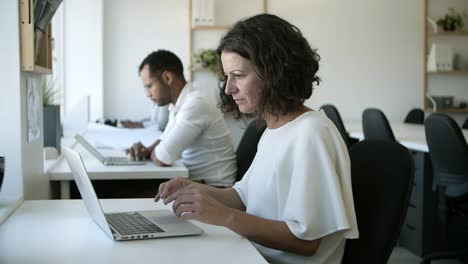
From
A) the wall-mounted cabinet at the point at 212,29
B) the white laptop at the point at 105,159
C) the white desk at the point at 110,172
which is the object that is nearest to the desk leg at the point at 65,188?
the white desk at the point at 110,172

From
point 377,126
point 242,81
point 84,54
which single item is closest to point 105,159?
point 242,81

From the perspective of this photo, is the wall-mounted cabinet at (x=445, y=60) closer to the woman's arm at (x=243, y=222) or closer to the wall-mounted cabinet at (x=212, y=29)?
the wall-mounted cabinet at (x=212, y=29)

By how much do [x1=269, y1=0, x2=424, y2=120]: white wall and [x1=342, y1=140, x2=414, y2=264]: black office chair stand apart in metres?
4.86

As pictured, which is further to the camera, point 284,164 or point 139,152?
point 139,152

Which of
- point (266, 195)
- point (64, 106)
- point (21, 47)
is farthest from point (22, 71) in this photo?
point (64, 106)

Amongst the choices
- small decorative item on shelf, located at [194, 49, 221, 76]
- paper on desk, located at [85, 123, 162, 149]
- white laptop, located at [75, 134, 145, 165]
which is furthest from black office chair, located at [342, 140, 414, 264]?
small decorative item on shelf, located at [194, 49, 221, 76]

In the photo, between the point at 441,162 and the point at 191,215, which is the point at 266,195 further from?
the point at 441,162

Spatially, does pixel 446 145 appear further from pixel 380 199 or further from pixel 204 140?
pixel 380 199

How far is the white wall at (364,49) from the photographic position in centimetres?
615

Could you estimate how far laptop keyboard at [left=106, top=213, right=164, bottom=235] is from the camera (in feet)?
4.37

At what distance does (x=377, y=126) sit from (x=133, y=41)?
3.30 meters

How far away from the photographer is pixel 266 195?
138cm

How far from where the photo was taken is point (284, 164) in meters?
1.30

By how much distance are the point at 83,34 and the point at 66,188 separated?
3.82 m
